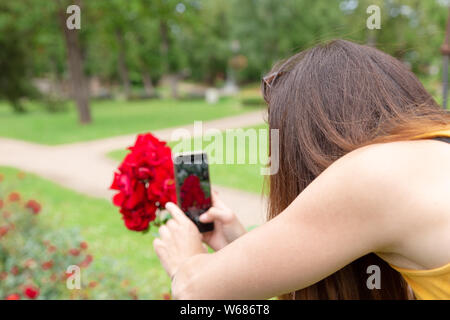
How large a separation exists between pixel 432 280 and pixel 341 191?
0.38 m

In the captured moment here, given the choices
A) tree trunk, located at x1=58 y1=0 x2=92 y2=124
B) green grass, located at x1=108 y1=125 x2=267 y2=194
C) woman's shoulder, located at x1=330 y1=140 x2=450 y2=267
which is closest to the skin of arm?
woman's shoulder, located at x1=330 y1=140 x2=450 y2=267

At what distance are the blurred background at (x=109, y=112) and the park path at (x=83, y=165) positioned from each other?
0.04 m

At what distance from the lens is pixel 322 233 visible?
1013 mm

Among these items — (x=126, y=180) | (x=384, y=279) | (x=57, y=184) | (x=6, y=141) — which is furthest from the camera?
(x=6, y=141)

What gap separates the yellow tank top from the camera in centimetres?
107

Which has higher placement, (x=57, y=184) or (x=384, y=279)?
(x=384, y=279)

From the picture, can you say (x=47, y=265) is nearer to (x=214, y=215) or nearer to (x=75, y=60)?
(x=214, y=215)

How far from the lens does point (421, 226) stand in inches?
39.8

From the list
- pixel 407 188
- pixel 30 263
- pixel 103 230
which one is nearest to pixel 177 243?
pixel 407 188

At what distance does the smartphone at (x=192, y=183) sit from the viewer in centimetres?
154

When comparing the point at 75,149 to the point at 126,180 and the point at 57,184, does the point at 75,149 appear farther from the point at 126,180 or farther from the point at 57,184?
the point at 126,180

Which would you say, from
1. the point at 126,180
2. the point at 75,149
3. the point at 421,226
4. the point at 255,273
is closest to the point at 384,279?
the point at 421,226

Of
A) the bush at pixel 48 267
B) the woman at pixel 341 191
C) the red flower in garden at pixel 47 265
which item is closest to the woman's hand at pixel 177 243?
the woman at pixel 341 191
